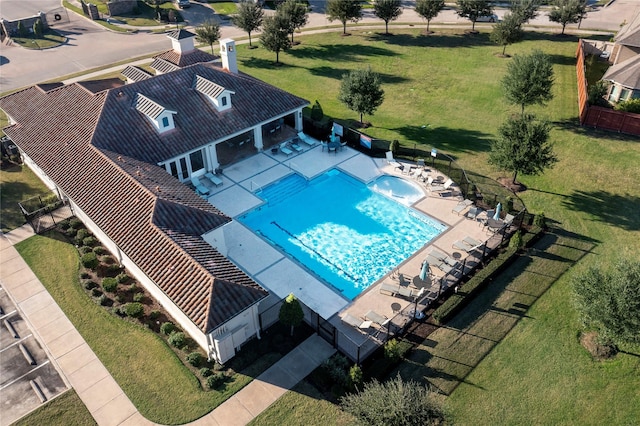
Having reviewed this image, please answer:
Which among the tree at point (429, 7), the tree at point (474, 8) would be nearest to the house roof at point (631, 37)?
the tree at point (474, 8)

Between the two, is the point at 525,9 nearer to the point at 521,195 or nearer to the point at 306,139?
the point at 521,195

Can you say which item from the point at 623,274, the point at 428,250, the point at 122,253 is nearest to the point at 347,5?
the point at 428,250

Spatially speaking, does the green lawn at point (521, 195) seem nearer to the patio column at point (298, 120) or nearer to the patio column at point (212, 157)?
the patio column at point (298, 120)

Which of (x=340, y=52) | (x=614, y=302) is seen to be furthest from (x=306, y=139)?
(x=614, y=302)

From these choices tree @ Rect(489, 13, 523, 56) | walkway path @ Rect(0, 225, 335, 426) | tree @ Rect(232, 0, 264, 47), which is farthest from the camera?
tree @ Rect(232, 0, 264, 47)

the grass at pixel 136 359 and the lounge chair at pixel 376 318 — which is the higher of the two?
the lounge chair at pixel 376 318

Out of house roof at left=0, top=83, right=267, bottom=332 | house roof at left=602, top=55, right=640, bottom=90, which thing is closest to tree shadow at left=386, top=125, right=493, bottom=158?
house roof at left=602, top=55, right=640, bottom=90

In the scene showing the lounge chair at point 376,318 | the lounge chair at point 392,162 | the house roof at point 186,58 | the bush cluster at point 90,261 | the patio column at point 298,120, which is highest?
the house roof at point 186,58

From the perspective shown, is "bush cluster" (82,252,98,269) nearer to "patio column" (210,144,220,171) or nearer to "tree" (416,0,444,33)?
"patio column" (210,144,220,171)
